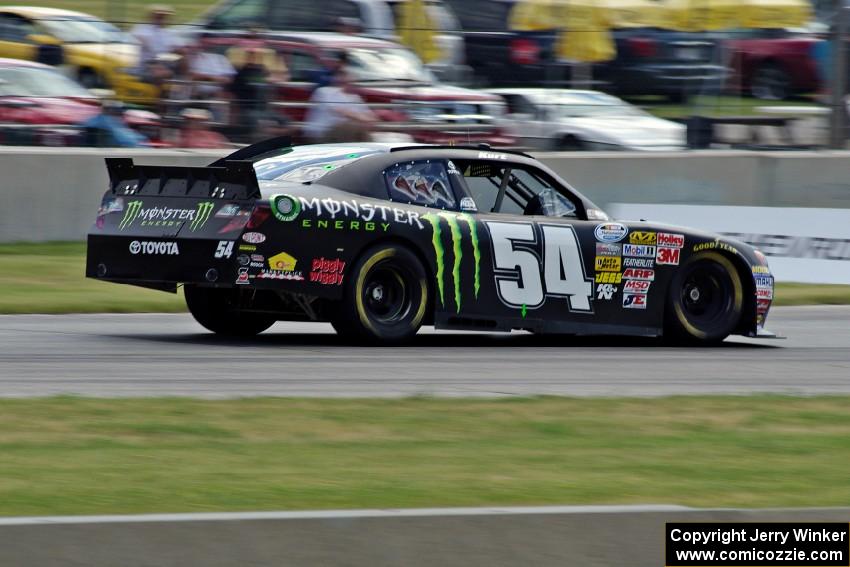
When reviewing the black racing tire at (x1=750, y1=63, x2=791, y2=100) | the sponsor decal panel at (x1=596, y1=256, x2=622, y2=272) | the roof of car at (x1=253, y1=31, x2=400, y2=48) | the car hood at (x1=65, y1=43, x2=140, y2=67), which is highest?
the roof of car at (x1=253, y1=31, x2=400, y2=48)

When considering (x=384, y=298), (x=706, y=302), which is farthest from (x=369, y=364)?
(x=706, y=302)

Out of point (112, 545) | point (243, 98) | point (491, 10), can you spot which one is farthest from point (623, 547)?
point (491, 10)

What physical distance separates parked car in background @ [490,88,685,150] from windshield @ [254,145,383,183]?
8.06 meters

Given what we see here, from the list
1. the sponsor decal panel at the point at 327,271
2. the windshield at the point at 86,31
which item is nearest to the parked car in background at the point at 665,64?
the windshield at the point at 86,31

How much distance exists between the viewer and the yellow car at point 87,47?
17.1 meters

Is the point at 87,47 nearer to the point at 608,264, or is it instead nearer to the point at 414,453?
the point at 608,264

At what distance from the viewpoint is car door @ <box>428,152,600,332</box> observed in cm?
1081

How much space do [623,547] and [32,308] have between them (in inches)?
355

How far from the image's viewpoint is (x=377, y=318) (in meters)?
10.7

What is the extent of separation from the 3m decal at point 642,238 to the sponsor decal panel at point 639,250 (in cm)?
3

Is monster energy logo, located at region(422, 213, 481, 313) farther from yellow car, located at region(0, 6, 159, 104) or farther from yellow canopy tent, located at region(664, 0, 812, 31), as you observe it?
yellow canopy tent, located at region(664, 0, 812, 31)

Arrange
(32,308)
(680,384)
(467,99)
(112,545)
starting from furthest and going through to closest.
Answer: (467,99)
(32,308)
(680,384)
(112,545)

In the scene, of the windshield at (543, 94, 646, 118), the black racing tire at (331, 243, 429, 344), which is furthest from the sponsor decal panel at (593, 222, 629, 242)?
the windshield at (543, 94, 646, 118)

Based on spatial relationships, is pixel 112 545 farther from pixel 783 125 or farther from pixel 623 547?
pixel 783 125
